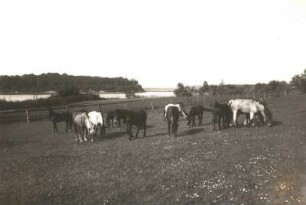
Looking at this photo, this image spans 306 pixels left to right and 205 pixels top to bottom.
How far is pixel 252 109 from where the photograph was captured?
774 inches

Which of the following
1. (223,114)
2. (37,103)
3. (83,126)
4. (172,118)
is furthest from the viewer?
(37,103)

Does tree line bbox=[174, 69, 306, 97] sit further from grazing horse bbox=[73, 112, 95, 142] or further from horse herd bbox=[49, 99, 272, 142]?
grazing horse bbox=[73, 112, 95, 142]

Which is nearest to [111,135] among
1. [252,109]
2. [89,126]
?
[89,126]

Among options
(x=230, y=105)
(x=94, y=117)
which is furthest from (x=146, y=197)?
(x=230, y=105)

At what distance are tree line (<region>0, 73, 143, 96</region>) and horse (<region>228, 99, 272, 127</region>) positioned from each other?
39978mm

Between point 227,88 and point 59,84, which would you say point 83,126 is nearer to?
point 59,84

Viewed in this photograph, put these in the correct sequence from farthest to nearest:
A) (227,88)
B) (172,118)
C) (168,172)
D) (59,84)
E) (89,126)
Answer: (227,88) → (59,84) → (89,126) → (172,118) → (168,172)

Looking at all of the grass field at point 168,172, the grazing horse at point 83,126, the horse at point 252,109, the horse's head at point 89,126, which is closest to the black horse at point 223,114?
Result: the horse at point 252,109

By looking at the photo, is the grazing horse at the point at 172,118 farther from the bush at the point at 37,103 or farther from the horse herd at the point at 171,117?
the bush at the point at 37,103

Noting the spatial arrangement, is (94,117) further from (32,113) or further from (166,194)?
(32,113)

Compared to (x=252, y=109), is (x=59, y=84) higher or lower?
higher

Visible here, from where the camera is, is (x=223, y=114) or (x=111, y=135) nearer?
(x=223, y=114)

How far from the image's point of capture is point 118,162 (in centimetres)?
1270

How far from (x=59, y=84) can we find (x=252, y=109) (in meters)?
51.7
